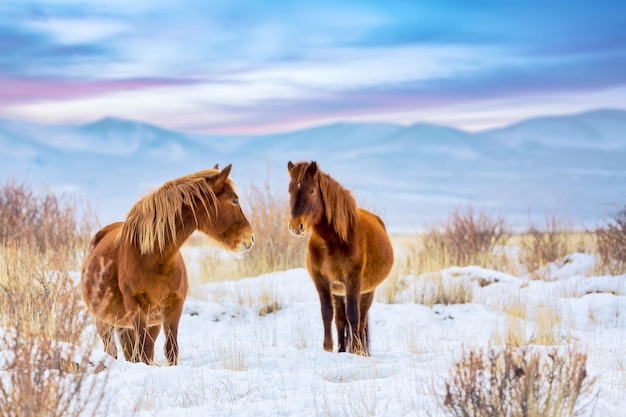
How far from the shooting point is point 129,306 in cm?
592

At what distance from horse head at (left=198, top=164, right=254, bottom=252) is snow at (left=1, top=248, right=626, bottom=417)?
114 cm

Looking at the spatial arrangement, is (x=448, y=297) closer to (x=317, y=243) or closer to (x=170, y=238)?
(x=317, y=243)

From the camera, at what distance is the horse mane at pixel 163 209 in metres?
5.91

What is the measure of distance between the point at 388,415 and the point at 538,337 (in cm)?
429

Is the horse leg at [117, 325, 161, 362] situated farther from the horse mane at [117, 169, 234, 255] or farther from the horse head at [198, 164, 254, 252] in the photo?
the horse head at [198, 164, 254, 252]

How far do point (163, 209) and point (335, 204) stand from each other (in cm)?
207

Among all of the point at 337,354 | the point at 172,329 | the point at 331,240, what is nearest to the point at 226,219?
the point at 172,329

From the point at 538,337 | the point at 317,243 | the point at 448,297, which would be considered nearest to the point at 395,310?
the point at 448,297

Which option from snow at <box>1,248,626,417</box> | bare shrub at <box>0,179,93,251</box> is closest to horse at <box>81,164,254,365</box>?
snow at <box>1,248,626,417</box>

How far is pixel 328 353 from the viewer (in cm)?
725

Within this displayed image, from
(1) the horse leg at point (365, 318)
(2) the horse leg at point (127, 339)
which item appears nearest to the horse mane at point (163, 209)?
(2) the horse leg at point (127, 339)

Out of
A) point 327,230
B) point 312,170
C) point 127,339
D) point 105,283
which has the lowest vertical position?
point 127,339

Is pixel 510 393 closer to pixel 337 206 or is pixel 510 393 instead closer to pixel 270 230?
pixel 337 206

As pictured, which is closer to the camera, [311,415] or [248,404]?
[311,415]
